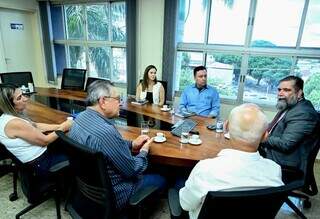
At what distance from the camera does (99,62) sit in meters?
4.88

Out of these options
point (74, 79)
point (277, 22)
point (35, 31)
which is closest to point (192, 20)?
point (277, 22)

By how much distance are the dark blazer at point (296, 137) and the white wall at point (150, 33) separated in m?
2.43

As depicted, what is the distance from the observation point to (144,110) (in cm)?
277

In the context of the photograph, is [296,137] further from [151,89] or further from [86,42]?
[86,42]

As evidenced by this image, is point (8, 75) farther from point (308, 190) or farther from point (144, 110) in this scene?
point (308, 190)

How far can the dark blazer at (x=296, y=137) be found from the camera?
1761 mm

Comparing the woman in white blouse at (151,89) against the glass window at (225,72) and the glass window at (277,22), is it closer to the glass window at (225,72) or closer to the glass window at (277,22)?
the glass window at (225,72)

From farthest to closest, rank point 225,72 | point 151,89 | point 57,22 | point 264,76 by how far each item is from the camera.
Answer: point 57,22, point 225,72, point 264,76, point 151,89

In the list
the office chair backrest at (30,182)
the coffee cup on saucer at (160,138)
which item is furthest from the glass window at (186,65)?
the office chair backrest at (30,182)

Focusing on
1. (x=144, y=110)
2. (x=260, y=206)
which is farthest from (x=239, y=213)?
(x=144, y=110)

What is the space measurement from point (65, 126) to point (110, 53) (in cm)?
293

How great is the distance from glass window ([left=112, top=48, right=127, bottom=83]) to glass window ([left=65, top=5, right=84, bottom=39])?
97cm

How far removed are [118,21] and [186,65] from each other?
1.66m

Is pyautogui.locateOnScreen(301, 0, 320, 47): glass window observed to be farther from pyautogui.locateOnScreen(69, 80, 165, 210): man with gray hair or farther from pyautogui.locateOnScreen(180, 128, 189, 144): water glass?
pyautogui.locateOnScreen(69, 80, 165, 210): man with gray hair
